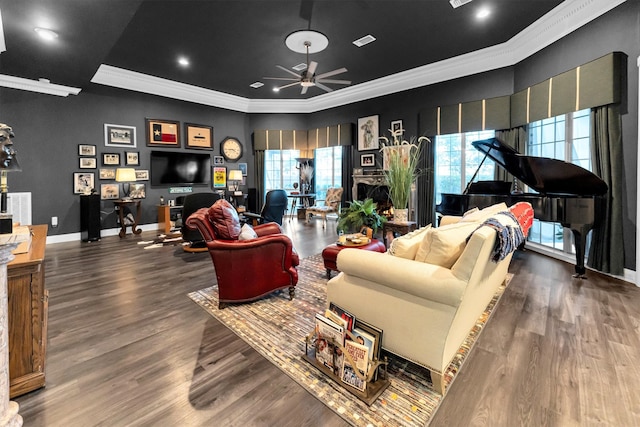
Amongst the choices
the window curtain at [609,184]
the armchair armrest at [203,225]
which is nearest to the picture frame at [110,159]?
the armchair armrest at [203,225]

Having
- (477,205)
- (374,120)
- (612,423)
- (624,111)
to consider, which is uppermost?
(374,120)

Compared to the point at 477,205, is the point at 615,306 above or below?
below

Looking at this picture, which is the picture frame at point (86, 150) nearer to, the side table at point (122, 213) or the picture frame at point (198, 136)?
the side table at point (122, 213)

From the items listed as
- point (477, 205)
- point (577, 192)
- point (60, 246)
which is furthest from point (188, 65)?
point (577, 192)

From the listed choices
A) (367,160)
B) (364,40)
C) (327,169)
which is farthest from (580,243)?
(327,169)

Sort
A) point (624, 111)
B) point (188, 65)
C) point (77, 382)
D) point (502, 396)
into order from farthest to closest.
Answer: point (188, 65) < point (624, 111) < point (77, 382) < point (502, 396)

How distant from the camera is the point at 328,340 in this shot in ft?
6.04

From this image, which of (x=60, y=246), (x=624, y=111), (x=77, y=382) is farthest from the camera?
(x=60, y=246)

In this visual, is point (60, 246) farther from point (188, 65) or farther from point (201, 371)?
point (201, 371)

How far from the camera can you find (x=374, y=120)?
24.4 feet

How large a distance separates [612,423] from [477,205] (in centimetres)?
317

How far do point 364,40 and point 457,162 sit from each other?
9.65ft

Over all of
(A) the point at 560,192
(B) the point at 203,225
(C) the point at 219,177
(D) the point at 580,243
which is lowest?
(D) the point at 580,243

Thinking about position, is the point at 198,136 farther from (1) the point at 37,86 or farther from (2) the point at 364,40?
(2) the point at 364,40
